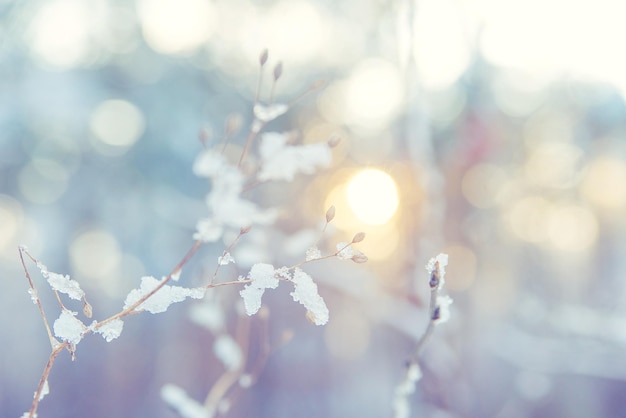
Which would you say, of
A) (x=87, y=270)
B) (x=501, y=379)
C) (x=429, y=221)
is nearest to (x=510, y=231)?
(x=501, y=379)

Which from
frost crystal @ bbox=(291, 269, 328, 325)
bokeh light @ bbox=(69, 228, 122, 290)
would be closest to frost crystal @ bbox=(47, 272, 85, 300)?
frost crystal @ bbox=(291, 269, 328, 325)

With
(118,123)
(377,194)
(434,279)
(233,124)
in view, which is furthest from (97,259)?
(434,279)

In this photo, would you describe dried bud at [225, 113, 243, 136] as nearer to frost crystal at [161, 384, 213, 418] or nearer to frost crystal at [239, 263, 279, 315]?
frost crystal at [239, 263, 279, 315]

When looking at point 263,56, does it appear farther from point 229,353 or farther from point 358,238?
point 229,353

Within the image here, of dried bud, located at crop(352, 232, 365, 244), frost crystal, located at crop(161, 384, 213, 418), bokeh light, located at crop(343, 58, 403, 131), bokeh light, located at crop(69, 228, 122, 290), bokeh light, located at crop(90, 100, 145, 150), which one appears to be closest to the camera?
dried bud, located at crop(352, 232, 365, 244)

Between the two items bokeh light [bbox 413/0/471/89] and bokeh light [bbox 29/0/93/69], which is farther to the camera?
bokeh light [bbox 29/0/93/69]
